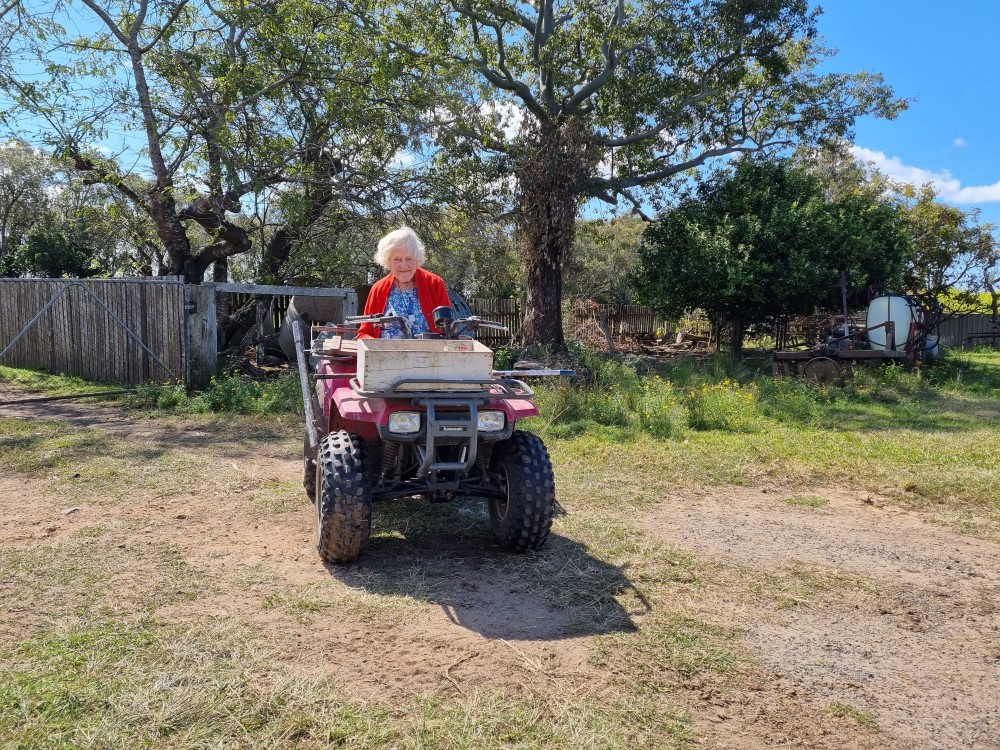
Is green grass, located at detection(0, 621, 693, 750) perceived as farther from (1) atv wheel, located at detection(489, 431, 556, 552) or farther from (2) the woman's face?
(2) the woman's face

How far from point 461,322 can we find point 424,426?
0.74 m

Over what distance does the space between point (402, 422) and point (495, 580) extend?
3.37 feet

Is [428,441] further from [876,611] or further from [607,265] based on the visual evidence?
[607,265]

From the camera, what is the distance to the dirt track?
114 inches

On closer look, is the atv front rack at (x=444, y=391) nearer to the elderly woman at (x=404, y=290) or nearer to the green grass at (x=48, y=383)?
the elderly woman at (x=404, y=290)

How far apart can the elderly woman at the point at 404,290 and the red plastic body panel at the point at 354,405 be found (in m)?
0.34

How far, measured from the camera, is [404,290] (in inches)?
195

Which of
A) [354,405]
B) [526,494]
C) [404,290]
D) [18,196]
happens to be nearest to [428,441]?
[354,405]

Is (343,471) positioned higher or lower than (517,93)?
lower

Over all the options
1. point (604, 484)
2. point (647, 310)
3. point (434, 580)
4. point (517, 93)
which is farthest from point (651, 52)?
point (434, 580)

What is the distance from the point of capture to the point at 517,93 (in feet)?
51.6

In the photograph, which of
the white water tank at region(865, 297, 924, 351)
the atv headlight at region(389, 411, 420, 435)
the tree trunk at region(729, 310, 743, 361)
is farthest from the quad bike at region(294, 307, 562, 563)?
the tree trunk at region(729, 310, 743, 361)

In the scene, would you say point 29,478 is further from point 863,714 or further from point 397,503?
point 863,714

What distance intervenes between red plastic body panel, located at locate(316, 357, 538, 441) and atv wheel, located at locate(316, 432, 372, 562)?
214 millimetres
